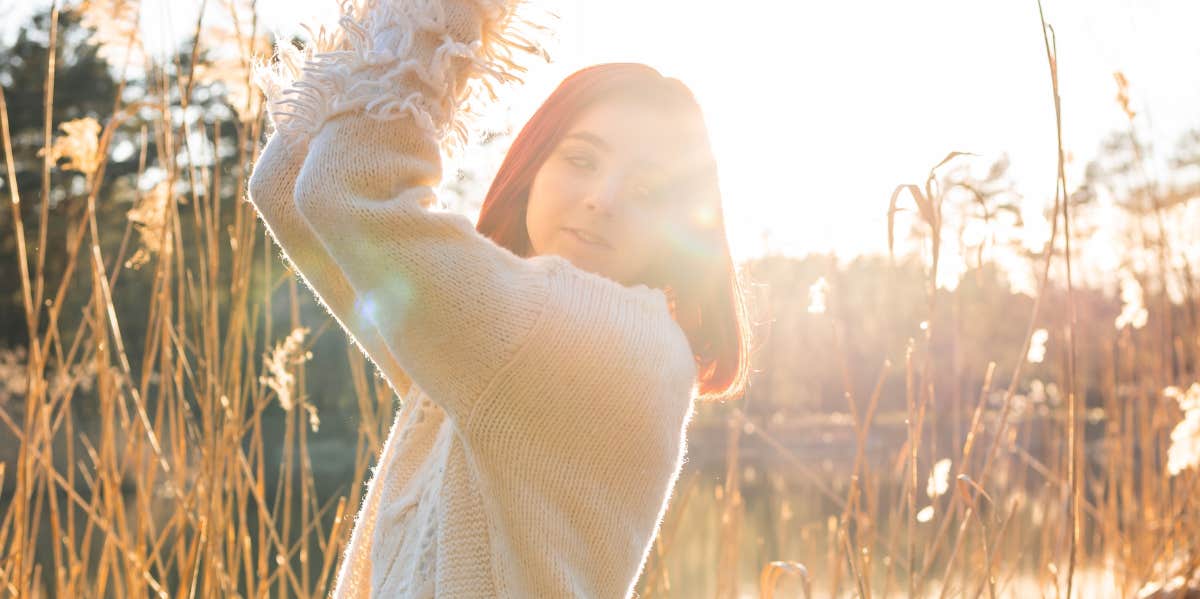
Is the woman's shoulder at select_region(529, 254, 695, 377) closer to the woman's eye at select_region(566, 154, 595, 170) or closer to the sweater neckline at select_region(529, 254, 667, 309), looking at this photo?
the sweater neckline at select_region(529, 254, 667, 309)

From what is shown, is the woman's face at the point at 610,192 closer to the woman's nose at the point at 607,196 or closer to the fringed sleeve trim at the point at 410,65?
the woman's nose at the point at 607,196

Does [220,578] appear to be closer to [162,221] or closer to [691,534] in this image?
[162,221]

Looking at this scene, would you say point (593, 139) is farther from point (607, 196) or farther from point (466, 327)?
point (466, 327)

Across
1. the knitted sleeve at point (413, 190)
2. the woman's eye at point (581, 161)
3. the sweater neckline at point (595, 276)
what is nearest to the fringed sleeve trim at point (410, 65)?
the knitted sleeve at point (413, 190)

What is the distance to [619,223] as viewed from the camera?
1.15 m

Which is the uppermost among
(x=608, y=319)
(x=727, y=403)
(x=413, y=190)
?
(x=413, y=190)

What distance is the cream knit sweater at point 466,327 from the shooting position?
881 mm

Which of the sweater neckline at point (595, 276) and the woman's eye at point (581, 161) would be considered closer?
the sweater neckline at point (595, 276)

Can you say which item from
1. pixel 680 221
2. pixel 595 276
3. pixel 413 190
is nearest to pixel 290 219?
pixel 413 190

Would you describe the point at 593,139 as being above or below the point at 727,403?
above

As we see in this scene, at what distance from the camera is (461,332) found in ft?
2.91

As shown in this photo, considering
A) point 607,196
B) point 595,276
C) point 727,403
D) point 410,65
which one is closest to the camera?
point 410,65

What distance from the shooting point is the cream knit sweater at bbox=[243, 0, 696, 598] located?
0.88m

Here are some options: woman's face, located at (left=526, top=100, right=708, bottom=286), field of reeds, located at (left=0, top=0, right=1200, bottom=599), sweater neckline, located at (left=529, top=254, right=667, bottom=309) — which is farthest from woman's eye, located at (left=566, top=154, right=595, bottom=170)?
field of reeds, located at (left=0, top=0, right=1200, bottom=599)
